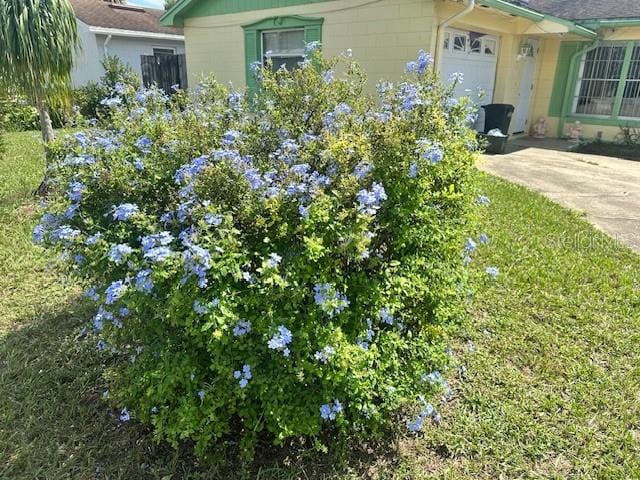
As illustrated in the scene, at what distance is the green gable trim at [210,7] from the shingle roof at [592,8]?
213 inches

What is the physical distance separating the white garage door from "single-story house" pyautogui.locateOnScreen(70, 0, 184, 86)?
10881 mm

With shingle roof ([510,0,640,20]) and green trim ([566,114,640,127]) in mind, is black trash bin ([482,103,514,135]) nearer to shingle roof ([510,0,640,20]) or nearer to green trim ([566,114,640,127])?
shingle roof ([510,0,640,20])

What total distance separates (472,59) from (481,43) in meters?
0.56

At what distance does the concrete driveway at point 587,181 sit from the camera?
5895 millimetres

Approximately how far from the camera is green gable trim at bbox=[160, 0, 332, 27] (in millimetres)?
10383

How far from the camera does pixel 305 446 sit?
2455 millimetres

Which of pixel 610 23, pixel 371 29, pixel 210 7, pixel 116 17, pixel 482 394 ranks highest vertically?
pixel 116 17

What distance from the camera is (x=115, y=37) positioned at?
16.5 meters

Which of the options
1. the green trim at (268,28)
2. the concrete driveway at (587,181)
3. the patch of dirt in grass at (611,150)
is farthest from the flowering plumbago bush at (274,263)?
the patch of dirt in grass at (611,150)

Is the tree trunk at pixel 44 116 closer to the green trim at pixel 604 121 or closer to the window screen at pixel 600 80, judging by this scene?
the green trim at pixel 604 121

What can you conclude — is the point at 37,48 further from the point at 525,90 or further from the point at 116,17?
the point at 116,17

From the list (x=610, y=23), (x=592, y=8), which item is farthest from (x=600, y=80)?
(x=592, y=8)

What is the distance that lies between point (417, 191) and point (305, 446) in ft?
4.79

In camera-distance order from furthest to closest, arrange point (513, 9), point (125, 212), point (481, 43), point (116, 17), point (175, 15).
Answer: point (116, 17) → point (175, 15) → point (481, 43) → point (513, 9) → point (125, 212)
